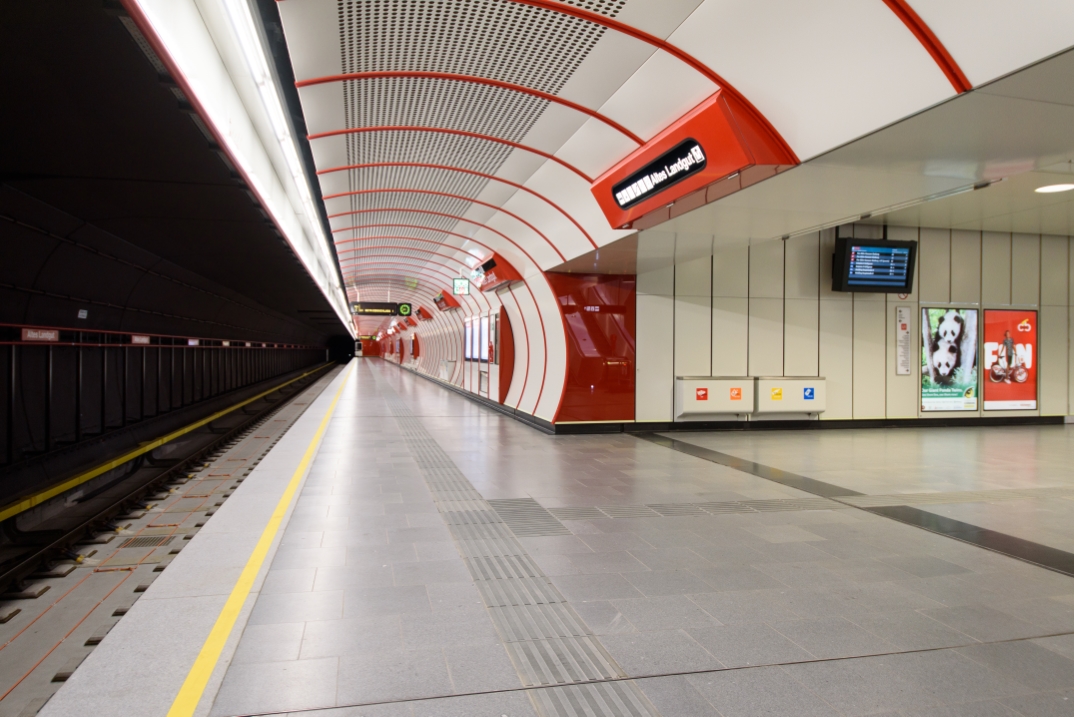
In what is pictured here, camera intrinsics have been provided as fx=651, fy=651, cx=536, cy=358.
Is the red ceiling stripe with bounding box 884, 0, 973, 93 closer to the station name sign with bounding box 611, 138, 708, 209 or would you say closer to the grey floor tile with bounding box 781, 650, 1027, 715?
the station name sign with bounding box 611, 138, 708, 209

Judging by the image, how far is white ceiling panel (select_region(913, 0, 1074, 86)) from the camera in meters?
2.73

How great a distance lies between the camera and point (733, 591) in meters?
3.72

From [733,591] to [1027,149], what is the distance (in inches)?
133

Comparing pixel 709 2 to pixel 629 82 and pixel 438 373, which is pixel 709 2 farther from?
pixel 438 373

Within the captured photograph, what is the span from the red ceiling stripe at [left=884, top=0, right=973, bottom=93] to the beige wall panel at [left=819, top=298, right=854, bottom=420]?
A: 868cm

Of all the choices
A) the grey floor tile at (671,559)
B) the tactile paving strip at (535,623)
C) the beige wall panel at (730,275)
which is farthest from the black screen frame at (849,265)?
the grey floor tile at (671,559)

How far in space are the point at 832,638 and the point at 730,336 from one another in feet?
27.6

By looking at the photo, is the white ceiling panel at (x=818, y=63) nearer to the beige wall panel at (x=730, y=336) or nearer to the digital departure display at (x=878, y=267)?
the beige wall panel at (x=730, y=336)

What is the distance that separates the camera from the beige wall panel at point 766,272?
36.7 feet

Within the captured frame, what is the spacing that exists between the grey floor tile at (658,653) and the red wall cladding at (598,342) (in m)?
7.58

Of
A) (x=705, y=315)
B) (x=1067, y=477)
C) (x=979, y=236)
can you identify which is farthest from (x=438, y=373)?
(x=1067, y=477)

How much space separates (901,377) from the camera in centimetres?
1170

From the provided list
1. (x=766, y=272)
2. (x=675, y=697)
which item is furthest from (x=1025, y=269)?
(x=675, y=697)

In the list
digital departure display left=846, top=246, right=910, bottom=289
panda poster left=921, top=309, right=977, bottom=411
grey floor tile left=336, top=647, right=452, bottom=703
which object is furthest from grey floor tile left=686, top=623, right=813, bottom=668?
panda poster left=921, top=309, right=977, bottom=411
